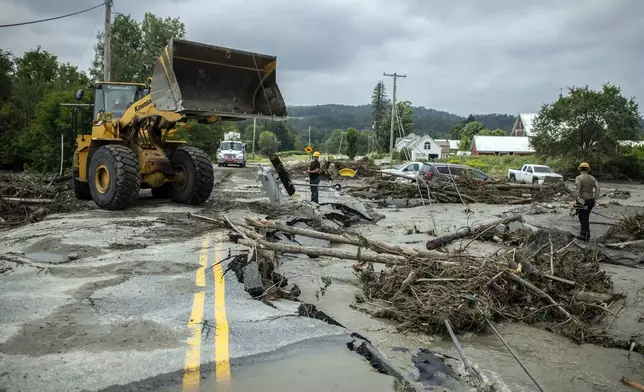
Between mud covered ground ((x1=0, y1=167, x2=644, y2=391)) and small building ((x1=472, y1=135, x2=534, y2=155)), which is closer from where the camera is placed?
mud covered ground ((x1=0, y1=167, x2=644, y2=391))

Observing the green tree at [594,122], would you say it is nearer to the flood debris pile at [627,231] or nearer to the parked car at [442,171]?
the parked car at [442,171]

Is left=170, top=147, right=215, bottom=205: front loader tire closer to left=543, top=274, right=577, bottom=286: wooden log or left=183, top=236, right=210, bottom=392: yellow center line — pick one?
left=183, top=236, right=210, bottom=392: yellow center line

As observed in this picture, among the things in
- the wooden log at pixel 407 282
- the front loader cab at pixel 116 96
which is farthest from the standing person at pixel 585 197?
the front loader cab at pixel 116 96

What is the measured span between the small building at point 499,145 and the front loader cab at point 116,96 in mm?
77517

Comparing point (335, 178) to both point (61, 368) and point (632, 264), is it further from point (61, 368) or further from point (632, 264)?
point (61, 368)

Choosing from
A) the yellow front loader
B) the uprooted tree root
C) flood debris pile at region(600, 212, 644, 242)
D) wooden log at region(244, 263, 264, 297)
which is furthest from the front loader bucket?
flood debris pile at region(600, 212, 644, 242)

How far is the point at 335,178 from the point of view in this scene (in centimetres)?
3422

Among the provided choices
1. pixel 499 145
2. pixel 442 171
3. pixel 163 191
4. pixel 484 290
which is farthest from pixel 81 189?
pixel 499 145

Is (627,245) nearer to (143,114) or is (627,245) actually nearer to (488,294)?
(488,294)

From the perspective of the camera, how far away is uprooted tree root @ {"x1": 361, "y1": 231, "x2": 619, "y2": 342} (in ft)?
17.5

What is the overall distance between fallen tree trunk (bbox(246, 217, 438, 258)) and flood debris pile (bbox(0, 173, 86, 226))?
5.94m

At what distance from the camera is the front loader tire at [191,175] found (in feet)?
42.3

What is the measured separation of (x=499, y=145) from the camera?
87.8m

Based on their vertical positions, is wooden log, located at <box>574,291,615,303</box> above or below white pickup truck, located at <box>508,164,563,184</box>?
below
